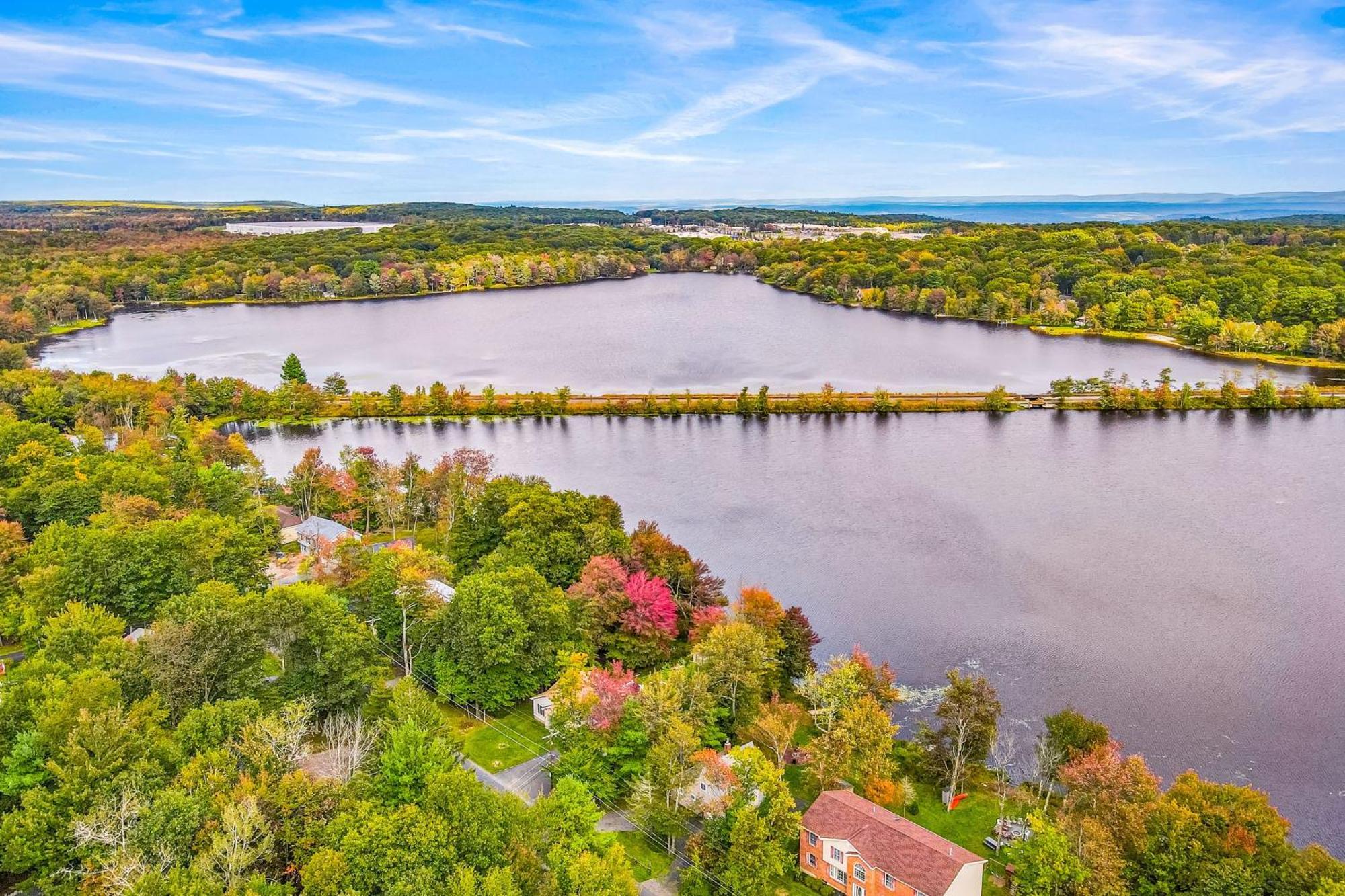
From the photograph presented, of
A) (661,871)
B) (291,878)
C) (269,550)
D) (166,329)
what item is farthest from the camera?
(166,329)

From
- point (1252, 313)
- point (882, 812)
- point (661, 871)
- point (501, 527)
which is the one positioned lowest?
point (661, 871)

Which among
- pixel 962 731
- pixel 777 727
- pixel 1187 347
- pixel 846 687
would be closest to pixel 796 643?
pixel 846 687

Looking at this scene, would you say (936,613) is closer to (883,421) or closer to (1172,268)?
(883,421)

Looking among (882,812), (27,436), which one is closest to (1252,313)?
(882,812)

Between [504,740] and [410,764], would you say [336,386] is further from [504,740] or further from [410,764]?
[410,764]

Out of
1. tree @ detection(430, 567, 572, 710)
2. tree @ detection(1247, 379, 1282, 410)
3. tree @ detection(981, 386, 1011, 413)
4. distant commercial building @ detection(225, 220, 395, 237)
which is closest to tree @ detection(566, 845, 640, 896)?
tree @ detection(430, 567, 572, 710)
